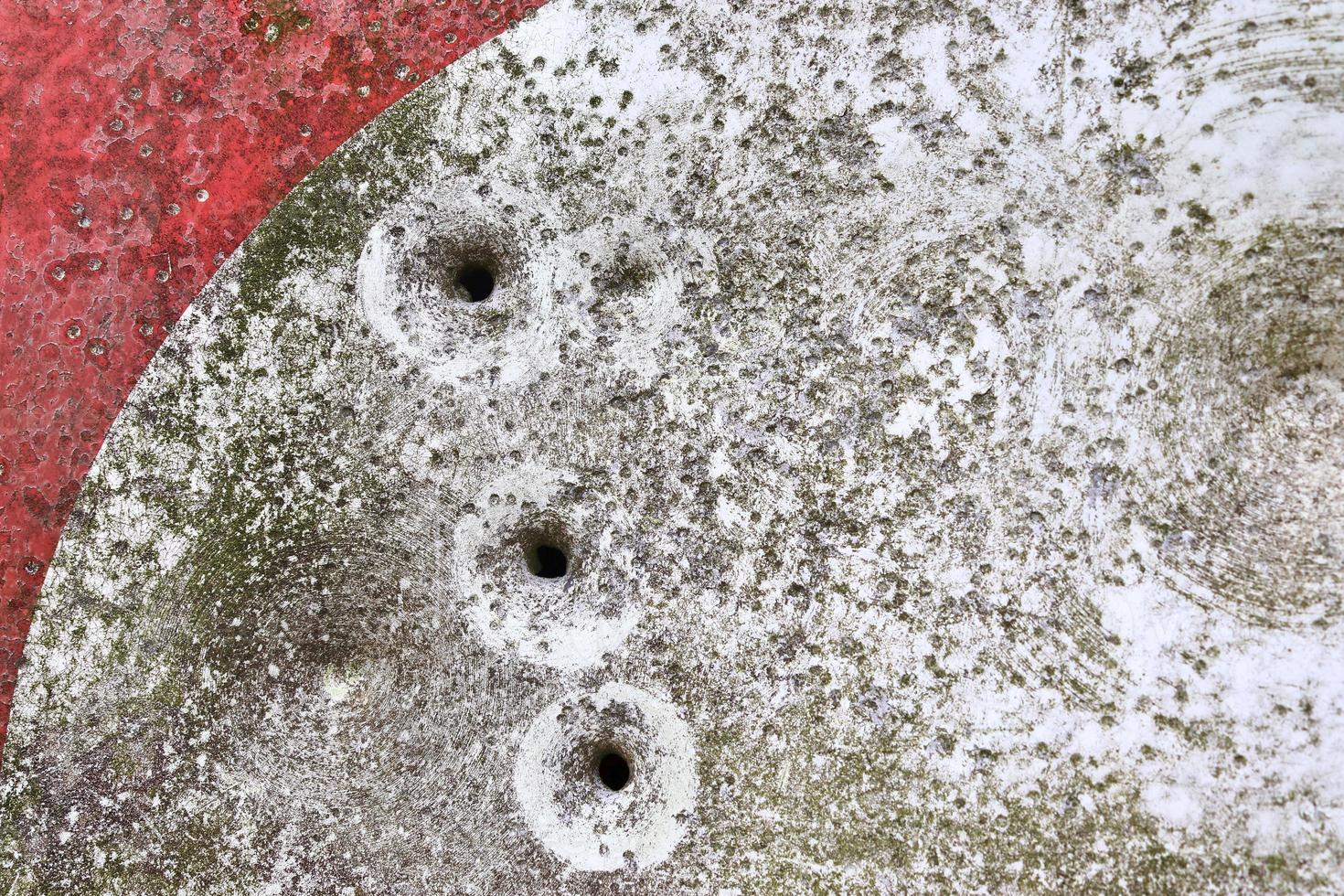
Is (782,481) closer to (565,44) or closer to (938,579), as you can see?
(938,579)

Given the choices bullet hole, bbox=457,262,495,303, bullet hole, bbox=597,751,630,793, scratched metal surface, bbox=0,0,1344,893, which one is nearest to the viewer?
scratched metal surface, bbox=0,0,1344,893

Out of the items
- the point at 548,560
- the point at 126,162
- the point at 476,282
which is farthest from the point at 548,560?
the point at 126,162

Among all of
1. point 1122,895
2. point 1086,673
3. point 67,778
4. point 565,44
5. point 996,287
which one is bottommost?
point 1122,895

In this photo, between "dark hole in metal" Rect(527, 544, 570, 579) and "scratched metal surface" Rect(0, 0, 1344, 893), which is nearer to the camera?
"scratched metal surface" Rect(0, 0, 1344, 893)

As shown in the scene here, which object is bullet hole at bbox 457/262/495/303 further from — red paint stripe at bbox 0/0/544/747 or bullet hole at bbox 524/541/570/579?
bullet hole at bbox 524/541/570/579

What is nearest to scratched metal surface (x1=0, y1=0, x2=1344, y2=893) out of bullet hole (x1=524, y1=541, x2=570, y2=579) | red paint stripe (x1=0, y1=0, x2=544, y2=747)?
bullet hole (x1=524, y1=541, x2=570, y2=579)

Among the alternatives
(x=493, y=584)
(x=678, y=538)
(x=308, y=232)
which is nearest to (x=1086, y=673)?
(x=678, y=538)

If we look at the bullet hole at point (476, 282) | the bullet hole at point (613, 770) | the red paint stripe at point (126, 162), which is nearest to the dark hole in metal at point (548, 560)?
the bullet hole at point (613, 770)

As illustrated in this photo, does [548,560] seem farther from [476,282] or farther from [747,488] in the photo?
[476,282]
